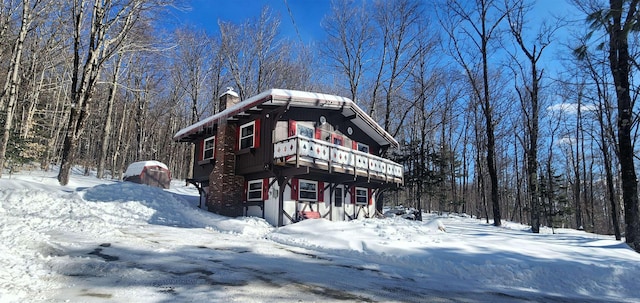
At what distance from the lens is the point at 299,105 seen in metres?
16.8

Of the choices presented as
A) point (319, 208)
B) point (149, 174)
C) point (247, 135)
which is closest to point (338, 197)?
point (319, 208)

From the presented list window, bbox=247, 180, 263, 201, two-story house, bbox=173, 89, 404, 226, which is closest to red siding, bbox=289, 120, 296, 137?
two-story house, bbox=173, 89, 404, 226

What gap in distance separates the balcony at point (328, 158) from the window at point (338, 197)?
2058 mm

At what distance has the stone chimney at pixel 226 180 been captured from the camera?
17719mm

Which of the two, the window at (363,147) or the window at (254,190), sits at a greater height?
the window at (363,147)

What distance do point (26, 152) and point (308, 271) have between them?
1919 cm

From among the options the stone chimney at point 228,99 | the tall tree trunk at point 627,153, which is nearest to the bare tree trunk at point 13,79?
the stone chimney at point 228,99

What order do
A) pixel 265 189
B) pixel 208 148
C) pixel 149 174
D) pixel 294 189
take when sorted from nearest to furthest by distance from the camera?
pixel 265 189
pixel 294 189
pixel 208 148
pixel 149 174

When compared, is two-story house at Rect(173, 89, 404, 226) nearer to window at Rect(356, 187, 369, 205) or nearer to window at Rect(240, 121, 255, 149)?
window at Rect(240, 121, 255, 149)

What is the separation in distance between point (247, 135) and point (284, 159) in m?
3.80

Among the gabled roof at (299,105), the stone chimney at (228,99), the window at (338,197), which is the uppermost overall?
the stone chimney at (228,99)

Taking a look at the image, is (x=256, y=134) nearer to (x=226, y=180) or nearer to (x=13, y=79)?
(x=226, y=180)

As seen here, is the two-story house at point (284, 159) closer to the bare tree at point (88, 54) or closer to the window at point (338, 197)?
the window at point (338, 197)

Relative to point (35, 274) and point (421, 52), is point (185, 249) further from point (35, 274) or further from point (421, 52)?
point (421, 52)
